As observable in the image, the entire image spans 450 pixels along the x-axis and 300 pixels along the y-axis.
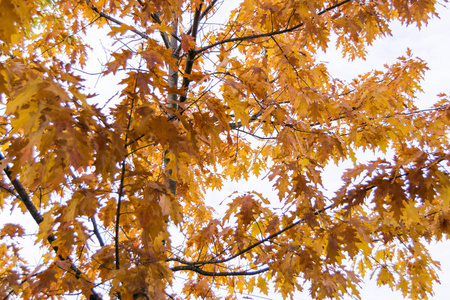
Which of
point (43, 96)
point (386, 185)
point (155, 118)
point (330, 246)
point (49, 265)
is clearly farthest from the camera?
point (330, 246)

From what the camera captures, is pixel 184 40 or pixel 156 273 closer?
pixel 156 273

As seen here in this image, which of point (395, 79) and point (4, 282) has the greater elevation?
point (395, 79)

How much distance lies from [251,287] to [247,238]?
1029mm

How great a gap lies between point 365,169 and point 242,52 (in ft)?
8.68

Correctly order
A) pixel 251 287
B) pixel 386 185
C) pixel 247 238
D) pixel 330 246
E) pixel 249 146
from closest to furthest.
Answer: pixel 386 185, pixel 330 246, pixel 247 238, pixel 251 287, pixel 249 146

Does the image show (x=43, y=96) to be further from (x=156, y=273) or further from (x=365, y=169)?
(x=365, y=169)

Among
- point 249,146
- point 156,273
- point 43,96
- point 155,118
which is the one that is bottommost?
point 156,273

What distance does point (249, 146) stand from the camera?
402cm

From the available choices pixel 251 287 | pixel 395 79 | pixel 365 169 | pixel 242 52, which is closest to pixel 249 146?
pixel 242 52

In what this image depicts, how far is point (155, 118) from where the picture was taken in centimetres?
140

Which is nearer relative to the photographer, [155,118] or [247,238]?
[155,118]

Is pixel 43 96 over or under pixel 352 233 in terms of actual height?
over

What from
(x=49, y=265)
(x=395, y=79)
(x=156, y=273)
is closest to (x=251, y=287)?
(x=156, y=273)

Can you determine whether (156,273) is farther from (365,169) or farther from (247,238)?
(365,169)
